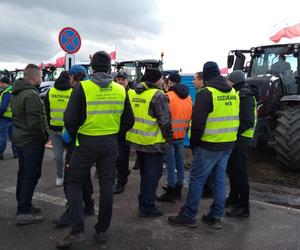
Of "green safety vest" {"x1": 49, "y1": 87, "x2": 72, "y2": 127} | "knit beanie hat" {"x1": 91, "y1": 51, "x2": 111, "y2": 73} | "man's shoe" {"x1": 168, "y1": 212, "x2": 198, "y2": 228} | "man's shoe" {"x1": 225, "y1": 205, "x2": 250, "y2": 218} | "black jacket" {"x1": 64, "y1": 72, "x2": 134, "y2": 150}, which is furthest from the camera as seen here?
"green safety vest" {"x1": 49, "y1": 87, "x2": 72, "y2": 127}

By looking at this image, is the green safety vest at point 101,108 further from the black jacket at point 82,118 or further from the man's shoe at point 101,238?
the man's shoe at point 101,238

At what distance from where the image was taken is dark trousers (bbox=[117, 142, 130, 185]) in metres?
5.80

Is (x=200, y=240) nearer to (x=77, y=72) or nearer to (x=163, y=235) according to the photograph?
(x=163, y=235)

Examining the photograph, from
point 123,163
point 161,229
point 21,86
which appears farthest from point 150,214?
point 21,86

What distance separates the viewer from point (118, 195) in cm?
568

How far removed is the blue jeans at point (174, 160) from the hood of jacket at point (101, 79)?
1.85m

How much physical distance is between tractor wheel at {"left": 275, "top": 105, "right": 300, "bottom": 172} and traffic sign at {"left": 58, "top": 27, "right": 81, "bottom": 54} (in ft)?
15.9

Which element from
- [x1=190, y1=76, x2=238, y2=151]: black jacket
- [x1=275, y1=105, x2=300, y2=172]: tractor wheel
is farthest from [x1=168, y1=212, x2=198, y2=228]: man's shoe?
[x1=275, y1=105, x2=300, y2=172]: tractor wheel

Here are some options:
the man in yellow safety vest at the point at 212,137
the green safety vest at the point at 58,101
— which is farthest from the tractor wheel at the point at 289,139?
the green safety vest at the point at 58,101

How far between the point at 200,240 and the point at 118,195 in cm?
187

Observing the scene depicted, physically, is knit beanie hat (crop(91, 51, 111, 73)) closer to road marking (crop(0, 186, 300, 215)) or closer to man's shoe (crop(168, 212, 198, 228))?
man's shoe (crop(168, 212, 198, 228))

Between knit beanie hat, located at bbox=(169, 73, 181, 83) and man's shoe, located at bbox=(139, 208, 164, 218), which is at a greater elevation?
knit beanie hat, located at bbox=(169, 73, 181, 83)

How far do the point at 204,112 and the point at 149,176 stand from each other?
1080 mm

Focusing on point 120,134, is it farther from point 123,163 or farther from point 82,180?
point 123,163
